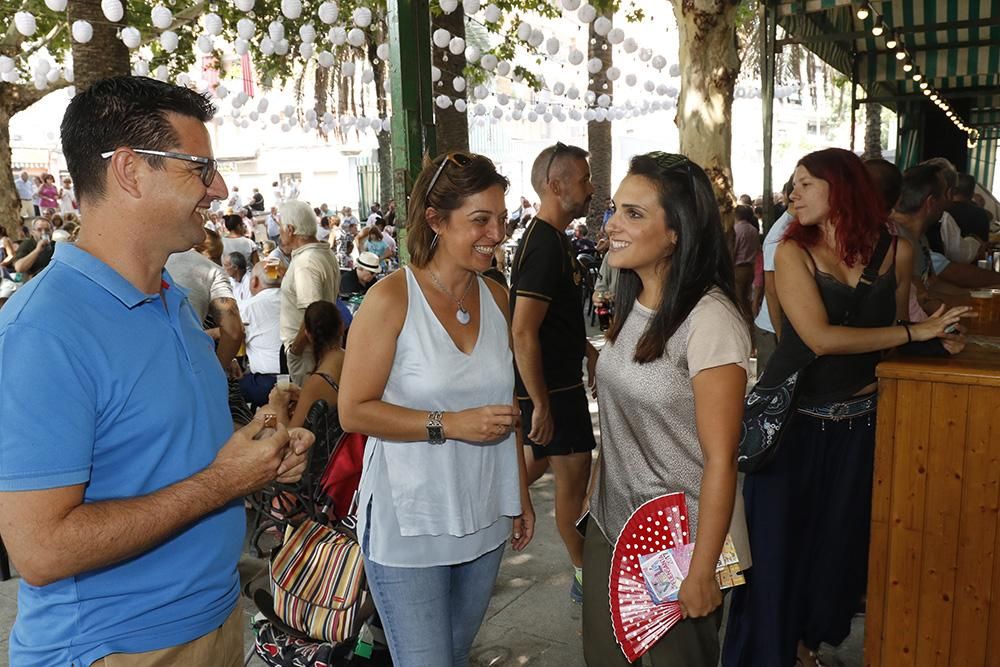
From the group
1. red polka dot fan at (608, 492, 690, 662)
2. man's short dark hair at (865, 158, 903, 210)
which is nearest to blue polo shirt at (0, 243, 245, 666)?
red polka dot fan at (608, 492, 690, 662)

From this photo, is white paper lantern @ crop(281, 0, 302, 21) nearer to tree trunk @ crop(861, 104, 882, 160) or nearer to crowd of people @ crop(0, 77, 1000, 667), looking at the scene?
crowd of people @ crop(0, 77, 1000, 667)

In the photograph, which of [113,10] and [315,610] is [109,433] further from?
[113,10]

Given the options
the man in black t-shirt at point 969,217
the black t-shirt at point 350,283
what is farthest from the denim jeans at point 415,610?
the black t-shirt at point 350,283

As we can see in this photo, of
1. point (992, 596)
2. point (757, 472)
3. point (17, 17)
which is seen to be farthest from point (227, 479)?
point (17, 17)

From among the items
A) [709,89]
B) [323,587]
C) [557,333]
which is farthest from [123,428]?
[709,89]

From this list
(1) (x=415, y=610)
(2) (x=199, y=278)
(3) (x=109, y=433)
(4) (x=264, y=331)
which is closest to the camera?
(3) (x=109, y=433)

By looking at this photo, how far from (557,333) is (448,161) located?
1.45 m

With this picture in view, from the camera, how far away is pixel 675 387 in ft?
6.79

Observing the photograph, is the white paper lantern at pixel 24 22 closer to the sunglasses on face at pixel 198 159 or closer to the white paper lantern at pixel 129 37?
the white paper lantern at pixel 129 37

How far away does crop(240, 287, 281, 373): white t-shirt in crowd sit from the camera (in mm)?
5914

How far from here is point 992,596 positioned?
2.73 m

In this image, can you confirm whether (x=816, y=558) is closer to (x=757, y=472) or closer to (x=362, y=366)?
(x=757, y=472)

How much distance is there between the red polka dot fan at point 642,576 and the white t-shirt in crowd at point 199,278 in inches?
153

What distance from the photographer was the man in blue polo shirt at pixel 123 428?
135 cm
